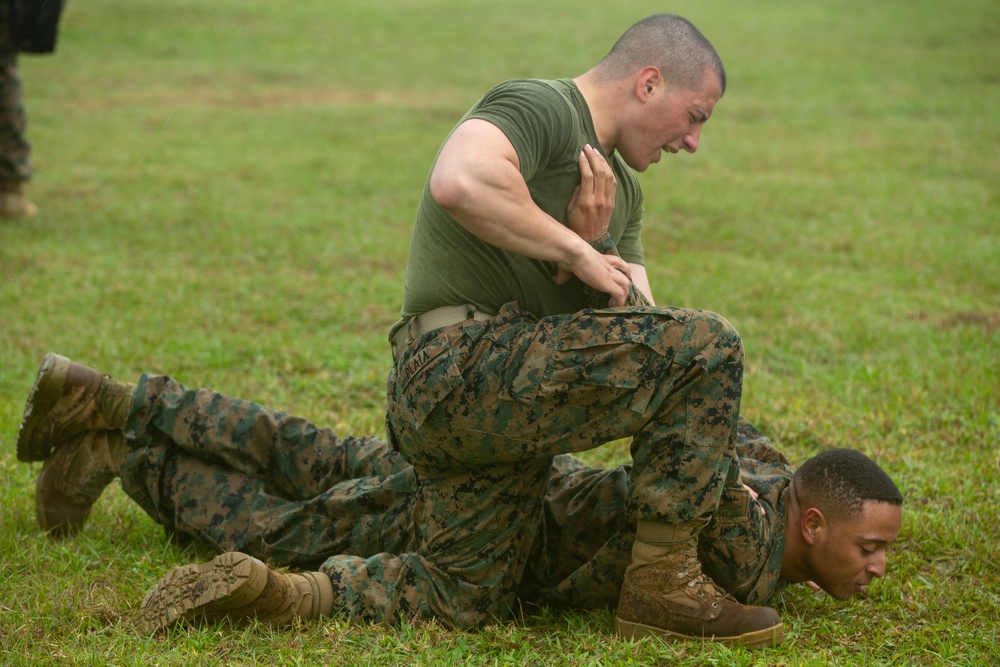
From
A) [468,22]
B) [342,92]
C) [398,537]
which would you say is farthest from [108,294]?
[468,22]

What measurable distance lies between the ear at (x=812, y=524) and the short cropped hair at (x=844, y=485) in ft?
0.08

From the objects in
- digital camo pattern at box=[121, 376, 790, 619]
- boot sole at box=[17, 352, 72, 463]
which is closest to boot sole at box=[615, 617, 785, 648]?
digital camo pattern at box=[121, 376, 790, 619]

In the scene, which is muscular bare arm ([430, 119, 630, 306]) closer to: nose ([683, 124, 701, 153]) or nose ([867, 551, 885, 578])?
nose ([683, 124, 701, 153])

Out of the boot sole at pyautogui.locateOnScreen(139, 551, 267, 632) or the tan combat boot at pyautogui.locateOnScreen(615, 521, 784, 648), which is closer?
the boot sole at pyautogui.locateOnScreen(139, 551, 267, 632)

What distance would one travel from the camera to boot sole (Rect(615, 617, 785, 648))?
329 centimetres

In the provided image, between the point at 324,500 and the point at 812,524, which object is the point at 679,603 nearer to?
the point at 812,524

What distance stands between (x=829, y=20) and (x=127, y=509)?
66.5 ft

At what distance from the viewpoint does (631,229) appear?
3893 mm

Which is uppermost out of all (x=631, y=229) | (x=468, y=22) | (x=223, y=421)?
(x=468, y=22)

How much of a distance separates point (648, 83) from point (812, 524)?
152 centimetres

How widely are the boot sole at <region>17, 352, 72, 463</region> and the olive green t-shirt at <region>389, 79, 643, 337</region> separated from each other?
1.29 m

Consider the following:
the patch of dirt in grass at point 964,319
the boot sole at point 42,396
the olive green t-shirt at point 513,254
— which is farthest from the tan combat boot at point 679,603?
the patch of dirt in grass at point 964,319

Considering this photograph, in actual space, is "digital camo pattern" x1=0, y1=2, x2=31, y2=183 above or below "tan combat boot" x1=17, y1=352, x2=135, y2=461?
above

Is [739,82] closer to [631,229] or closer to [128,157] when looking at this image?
[128,157]
